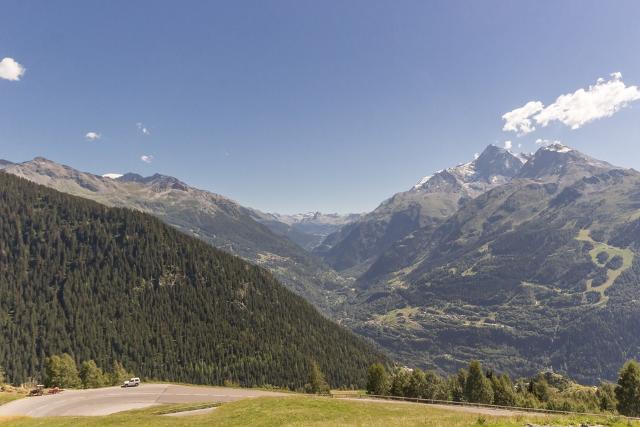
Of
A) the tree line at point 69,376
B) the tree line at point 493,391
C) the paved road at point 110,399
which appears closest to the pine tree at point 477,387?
the tree line at point 493,391

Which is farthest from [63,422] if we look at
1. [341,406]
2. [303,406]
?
[341,406]

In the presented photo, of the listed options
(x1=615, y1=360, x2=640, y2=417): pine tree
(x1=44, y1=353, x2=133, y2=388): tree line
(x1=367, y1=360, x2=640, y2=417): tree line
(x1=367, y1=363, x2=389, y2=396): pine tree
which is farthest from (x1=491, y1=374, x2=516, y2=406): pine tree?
(x1=44, y1=353, x2=133, y2=388): tree line

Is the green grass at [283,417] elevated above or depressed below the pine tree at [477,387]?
above

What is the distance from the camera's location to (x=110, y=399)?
84938 millimetres

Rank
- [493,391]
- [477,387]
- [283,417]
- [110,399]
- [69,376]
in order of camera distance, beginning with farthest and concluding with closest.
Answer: [69,376], [493,391], [477,387], [110,399], [283,417]

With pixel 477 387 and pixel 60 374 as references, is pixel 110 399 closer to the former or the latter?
pixel 60 374

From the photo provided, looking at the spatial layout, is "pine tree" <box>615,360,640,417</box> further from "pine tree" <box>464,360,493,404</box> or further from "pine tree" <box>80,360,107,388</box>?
"pine tree" <box>80,360,107,388</box>

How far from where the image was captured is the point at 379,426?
3369 centimetres

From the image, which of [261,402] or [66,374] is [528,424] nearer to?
[261,402]

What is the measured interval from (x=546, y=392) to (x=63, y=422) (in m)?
146

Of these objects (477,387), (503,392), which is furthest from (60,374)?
(503,392)

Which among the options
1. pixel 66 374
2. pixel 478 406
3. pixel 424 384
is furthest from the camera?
pixel 66 374

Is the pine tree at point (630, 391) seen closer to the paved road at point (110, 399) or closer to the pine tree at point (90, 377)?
the paved road at point (110, 399)

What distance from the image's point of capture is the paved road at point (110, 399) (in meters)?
75.1
